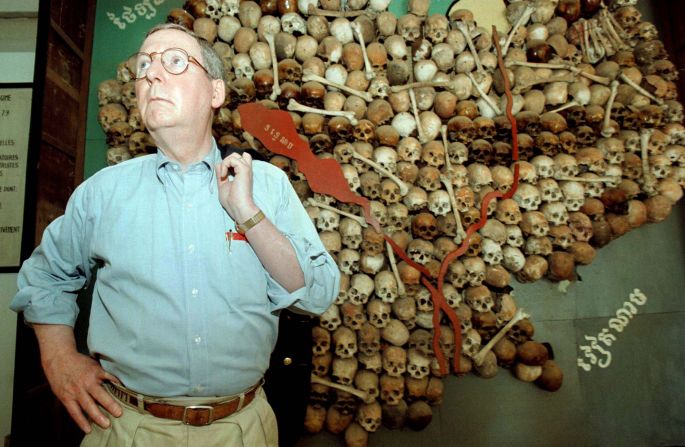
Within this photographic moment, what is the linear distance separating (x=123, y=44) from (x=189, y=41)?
5.25ft

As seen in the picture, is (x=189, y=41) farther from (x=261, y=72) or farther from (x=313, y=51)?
(x=313, y=51)

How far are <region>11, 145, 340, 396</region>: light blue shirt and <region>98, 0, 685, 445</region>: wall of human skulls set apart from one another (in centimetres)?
105

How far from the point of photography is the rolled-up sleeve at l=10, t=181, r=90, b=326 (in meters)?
1.10

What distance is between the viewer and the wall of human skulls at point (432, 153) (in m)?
2.19

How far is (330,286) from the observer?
1.13 meters

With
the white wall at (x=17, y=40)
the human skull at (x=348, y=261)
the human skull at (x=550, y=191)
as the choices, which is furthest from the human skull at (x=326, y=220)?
the white wall at (x=17, y=40)

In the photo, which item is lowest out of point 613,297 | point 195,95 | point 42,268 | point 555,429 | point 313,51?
point 555,429

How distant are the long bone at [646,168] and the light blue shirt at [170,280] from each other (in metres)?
2.26

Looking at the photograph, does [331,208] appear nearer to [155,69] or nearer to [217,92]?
[217,92]

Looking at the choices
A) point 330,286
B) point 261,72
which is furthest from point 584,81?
point 330,286

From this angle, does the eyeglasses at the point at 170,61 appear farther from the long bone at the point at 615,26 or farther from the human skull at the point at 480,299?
the long bone at the point at 615,26

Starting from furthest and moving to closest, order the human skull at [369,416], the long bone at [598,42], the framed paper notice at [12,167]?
the long bone at [598,42] < the human skull at [369,416] < the framed paper notice at [12,167]

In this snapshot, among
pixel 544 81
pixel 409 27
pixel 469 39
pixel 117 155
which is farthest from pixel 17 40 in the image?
pixel 544 81

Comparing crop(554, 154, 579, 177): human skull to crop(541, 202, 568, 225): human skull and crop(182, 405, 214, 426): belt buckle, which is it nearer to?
crop(541, 202, 568, 225): human skull
